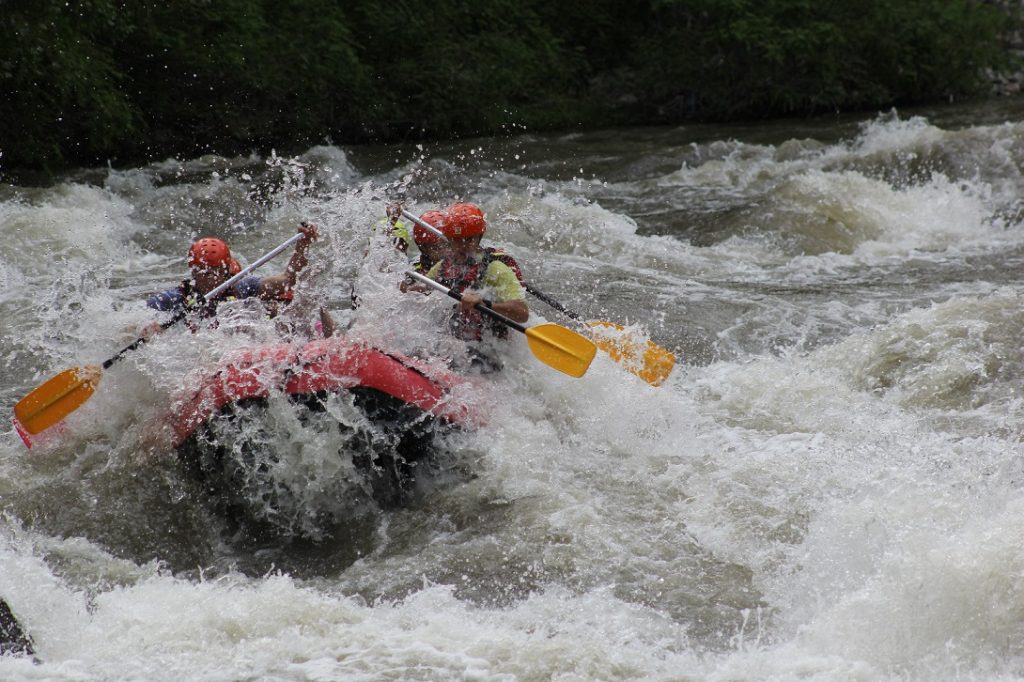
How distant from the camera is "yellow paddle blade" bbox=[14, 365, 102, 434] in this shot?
5750 mm

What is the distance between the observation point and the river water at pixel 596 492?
4039 mm

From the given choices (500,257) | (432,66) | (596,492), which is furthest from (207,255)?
(432,66)

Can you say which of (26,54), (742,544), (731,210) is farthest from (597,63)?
(742,544)

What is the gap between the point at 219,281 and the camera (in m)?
6.10

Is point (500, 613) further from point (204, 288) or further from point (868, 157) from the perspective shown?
point (868, 157)

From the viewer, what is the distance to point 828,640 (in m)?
4.03

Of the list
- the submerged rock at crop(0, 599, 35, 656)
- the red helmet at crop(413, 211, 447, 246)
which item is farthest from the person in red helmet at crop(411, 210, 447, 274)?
the submerged rock at crop(0, 599, 35, 656)

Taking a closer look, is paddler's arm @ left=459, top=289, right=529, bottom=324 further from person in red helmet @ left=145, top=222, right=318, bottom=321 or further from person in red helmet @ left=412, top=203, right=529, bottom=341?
person in red helmet @ left=145, top=222, right=318, bottom=321

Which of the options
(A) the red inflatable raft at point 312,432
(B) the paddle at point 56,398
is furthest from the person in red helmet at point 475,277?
(B) the paddle at point 56,398

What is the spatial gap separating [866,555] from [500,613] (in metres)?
1.40

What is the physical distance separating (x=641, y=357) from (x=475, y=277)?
3.61 feet

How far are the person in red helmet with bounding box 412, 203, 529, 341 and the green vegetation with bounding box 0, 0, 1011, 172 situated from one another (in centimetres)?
765

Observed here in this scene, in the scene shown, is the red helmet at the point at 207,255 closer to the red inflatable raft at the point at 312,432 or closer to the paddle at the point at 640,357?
the red inflatable raft at the point at 312,432

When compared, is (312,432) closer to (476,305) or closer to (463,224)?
(476,305)
